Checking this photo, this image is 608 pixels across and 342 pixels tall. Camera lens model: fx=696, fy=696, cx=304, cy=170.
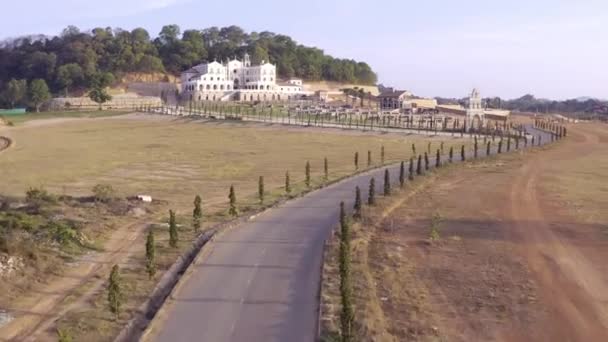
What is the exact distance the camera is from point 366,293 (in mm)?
14203

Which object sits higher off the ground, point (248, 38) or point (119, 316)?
point (248, 38)

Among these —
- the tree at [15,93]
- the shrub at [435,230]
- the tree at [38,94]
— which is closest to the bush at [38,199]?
the shrub at [435,230]

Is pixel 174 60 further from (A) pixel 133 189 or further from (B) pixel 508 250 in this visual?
(B) pixel 508 250

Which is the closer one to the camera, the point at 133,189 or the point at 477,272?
the point at 477,272

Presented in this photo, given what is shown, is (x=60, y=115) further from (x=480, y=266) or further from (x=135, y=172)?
(x=480, y=266)

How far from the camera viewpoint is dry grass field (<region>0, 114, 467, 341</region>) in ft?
45.9

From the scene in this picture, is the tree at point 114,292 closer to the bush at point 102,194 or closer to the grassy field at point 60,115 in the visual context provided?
the bush at point 102,194

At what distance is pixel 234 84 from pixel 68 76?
23230 mm

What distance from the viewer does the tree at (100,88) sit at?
84.9m

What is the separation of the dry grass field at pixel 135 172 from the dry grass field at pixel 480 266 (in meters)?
4.66

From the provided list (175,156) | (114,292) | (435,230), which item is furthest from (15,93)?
(114,292)

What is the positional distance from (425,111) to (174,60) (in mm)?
41848

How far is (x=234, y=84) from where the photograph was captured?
10200 cm

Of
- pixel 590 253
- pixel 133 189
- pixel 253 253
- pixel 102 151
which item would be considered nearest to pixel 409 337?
pixel 253 253
